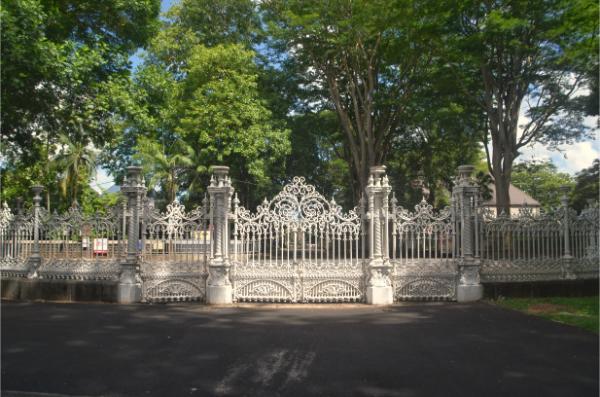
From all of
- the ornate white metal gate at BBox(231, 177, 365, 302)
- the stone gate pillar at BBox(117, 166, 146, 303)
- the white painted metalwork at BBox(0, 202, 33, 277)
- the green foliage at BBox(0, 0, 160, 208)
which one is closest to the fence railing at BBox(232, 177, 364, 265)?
the ornate white metal gate at BBox(231, 177, 365, 302)

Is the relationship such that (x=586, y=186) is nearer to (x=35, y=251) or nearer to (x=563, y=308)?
(x=563, y=308)

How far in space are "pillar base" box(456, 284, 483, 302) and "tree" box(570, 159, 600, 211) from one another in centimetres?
1772

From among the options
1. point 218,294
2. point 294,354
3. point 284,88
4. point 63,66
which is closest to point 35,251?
point 63,66

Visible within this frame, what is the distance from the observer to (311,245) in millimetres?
10617

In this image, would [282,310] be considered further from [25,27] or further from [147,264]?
[25,27]

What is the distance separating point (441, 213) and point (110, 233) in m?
7.53

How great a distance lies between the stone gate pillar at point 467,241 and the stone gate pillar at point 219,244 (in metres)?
5.06

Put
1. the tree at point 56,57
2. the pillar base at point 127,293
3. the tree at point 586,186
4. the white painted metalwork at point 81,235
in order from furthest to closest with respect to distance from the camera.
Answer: the tree at point 586,186
the white painted metalwork at point 81,235
the pillar base at point 127,293
the tree at point 56,57

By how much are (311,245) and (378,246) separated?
1467mm

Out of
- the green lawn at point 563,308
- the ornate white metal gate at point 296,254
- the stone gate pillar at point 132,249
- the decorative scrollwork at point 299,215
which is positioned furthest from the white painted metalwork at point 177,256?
the green lawn at point 563,308

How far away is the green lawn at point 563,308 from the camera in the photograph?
27.2ft

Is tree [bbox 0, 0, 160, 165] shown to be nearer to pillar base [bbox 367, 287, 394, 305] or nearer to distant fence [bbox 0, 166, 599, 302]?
distant fence [bbox 0, 166, 599, 302]

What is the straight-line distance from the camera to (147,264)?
10711mm

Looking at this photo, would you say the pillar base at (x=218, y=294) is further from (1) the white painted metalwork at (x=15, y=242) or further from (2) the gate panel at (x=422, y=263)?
(1) the white painted metalwork at (x=15, y=242)
